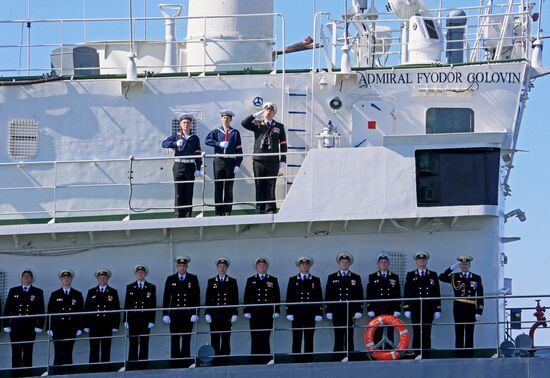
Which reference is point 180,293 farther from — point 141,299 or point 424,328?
point 424,328

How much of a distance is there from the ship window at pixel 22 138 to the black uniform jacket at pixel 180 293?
3.20 meters

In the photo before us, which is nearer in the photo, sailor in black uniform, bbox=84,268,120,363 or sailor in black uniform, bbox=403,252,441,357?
sailor in black uniform, bbox=403,252,441,357

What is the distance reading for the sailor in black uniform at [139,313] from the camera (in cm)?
2134

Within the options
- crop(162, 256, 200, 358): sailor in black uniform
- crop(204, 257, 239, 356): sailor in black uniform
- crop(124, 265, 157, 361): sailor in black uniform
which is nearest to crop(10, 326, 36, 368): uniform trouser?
crop(124, 265, 157, 361): sailor in black uniform

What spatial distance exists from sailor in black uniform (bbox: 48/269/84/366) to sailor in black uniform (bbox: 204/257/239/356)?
71.0 inches

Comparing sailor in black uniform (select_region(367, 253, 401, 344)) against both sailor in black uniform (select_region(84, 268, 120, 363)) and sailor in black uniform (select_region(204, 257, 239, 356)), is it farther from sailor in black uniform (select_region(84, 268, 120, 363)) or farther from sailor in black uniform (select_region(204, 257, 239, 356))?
sailor in black uniform (select_region(84, 268, 120, 363))

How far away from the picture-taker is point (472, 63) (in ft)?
74.7

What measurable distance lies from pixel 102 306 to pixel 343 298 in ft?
10.9

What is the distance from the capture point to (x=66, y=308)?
21.5 metres

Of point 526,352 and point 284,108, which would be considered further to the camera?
point 284,108

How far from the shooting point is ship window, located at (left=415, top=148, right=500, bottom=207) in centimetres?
2136

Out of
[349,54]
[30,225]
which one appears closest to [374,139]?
[349,54]

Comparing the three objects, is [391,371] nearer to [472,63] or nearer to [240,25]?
[472,63]

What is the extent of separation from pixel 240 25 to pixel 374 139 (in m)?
3.19
